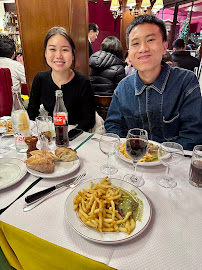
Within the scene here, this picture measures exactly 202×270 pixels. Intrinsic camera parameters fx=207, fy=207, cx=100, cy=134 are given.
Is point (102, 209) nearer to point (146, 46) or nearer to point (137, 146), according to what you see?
point (137, 146)

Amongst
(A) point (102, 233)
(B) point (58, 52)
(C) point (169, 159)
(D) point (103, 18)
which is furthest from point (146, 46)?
(D) point (103, 18)

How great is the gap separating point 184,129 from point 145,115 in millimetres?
290

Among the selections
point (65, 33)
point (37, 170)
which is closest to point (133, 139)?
point (37, 170)

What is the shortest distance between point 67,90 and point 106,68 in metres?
1.35

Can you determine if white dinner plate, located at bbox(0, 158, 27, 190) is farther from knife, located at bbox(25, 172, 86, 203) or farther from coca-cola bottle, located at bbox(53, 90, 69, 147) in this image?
coca-cola bottle, located at bbox(53, 90, 69, 147)

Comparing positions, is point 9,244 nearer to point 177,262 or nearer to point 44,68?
point 177,262

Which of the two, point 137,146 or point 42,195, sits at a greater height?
point 137,146

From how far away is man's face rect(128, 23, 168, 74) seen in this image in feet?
4.45

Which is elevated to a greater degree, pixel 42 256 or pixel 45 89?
pixel 45 89

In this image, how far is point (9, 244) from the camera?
75 centimetres

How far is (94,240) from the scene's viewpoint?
23.8 inches

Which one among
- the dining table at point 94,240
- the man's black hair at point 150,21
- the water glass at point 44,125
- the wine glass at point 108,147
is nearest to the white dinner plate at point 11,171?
the dining table at point 94,240

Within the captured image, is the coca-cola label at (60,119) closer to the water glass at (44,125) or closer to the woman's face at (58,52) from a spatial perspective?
the water glass at (44,125)

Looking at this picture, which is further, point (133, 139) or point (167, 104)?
point (167, 104)
